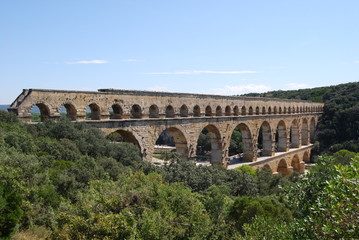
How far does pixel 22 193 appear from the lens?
24.4 ft

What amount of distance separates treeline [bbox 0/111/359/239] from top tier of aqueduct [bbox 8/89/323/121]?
0.76m

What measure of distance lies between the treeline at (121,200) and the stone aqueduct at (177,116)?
985 millimetres

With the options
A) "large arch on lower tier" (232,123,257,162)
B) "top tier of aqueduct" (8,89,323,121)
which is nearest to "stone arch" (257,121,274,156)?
"large arch on lower tier" (232,123,257,162)

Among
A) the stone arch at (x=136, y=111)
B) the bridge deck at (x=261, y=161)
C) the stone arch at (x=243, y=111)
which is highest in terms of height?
the stone arch at (x=136, y=111)

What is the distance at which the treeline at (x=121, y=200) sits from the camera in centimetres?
538

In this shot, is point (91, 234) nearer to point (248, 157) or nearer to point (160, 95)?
point (160, 95)

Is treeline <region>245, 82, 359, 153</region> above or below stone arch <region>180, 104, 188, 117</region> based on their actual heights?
below

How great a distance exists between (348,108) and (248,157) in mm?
23503

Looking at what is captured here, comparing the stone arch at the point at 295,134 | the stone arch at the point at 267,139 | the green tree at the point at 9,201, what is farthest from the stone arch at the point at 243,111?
the green tree at the point at 9,201

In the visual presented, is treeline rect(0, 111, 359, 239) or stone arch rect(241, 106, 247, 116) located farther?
stone arch rect(241, 106, 247, 116)

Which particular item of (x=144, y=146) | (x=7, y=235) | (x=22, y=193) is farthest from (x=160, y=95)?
(x=7, y=235)

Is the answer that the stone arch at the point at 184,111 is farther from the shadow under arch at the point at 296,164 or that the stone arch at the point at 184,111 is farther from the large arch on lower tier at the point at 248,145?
the shadow under arch at the point at 296,164

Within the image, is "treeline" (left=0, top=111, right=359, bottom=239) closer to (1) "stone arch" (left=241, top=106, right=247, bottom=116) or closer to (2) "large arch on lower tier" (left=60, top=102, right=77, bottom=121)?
(2) "large arch on lower tier" (left=60, top=102, right=77, bottom=121)

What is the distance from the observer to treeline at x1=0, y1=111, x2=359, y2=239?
212 inches
